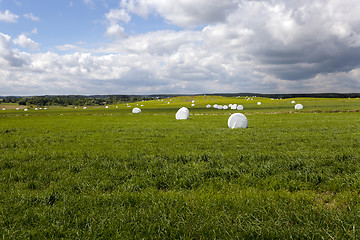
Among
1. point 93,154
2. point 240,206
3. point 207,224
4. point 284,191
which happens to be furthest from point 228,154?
point 93,154

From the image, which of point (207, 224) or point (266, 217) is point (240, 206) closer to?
point (266, 217)

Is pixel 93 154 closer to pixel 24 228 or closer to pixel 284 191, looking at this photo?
pixel 24 228

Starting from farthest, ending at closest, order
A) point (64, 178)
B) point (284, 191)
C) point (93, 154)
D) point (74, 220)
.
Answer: point (93, 154) → point (64, 178) → point (284, 191) → point (74, 220)

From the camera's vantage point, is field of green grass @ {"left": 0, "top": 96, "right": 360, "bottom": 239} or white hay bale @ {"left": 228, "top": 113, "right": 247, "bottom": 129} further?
white hay bale @ {"left": 228, "top": 113, "right": 247, "bottom": 129}

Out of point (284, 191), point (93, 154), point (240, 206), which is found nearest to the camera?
point (240, 206)

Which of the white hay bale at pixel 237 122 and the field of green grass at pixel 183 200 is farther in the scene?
the white hay bale at pixel 237 122

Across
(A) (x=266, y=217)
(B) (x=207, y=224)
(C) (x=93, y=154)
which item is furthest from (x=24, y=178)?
(A) (x=266, y=217)

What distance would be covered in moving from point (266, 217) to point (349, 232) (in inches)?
50.9

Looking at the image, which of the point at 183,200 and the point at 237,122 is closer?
the point at 183,200

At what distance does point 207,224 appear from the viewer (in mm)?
3912

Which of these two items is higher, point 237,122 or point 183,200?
point 237,122

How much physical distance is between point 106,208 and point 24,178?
4.17 m

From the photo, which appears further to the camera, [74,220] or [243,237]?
[74,220]

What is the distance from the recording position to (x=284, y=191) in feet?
17.3
